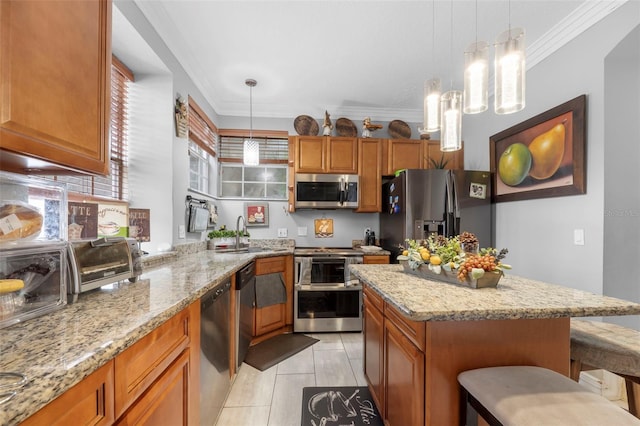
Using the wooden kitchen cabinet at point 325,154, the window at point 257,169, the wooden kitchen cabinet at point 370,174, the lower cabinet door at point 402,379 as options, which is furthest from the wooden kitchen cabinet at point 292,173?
the lower cabinet door at point 402,379

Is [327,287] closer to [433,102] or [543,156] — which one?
[433,102]

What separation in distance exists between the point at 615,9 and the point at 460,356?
2531 millimetres

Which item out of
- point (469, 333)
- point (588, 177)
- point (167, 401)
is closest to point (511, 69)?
point (469, 333)

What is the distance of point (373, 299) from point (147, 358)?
48.5 inches

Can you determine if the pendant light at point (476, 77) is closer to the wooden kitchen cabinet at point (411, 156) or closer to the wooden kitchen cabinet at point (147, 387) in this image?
the wooden kitchen cabinet at point (147, 387)

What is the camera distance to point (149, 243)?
2.20m

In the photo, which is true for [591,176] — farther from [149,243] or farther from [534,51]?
[149,243]

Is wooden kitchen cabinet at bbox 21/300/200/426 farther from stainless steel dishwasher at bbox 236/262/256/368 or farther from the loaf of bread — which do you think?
stainless steel dishwasher at bbox 236/262/256/368

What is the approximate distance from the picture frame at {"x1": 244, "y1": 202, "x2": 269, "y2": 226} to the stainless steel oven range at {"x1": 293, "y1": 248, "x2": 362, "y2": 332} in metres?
0.89

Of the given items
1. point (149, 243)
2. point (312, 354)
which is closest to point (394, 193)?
point (312, 354)

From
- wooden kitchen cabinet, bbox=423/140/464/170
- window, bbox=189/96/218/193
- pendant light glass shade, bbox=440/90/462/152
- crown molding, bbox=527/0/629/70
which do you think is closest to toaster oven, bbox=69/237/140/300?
window, bbox=189/96/218/193

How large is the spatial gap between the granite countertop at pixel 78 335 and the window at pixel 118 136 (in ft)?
3.52

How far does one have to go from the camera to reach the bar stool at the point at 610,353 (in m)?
1.08

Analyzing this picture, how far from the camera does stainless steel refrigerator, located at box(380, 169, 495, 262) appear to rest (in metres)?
Answer: 2.81
